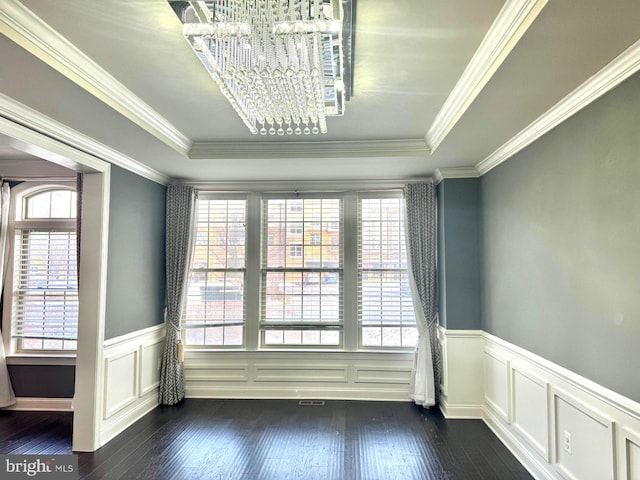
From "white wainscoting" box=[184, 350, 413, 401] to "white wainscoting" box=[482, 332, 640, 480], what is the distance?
1.12m

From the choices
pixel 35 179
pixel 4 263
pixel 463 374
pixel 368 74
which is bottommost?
pixel 463 374

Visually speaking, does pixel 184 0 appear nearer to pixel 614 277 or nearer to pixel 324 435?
pixel 614 277

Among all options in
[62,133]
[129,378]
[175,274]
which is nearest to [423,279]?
[175,274]

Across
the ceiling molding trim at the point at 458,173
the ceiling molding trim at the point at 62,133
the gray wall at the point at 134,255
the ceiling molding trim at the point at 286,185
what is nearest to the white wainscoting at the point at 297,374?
the gray wall at the point at 134,255

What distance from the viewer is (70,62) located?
2.01m

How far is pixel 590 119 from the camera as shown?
2.18 metres

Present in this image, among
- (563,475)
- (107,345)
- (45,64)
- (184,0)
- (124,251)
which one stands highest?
(184,0)

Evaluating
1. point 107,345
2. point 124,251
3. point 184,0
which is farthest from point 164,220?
point 184,0

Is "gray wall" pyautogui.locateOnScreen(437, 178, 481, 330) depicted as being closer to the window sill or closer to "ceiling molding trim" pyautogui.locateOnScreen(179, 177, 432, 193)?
"ceiling molding trim" pyautogui.locateOnScreen(179, 177, 432, 193)

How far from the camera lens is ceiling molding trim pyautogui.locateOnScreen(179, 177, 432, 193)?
4.63 m

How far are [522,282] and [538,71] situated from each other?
1.72 m

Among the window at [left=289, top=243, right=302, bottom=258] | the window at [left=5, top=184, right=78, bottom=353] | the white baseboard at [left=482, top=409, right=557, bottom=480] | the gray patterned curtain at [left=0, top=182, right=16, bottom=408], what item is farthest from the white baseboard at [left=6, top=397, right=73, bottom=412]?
the white baseboard at [left=482, top=409, right=557, bottom=480]

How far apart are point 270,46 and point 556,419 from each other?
117 inches

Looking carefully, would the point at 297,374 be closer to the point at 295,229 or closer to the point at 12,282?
the point at 295,229
